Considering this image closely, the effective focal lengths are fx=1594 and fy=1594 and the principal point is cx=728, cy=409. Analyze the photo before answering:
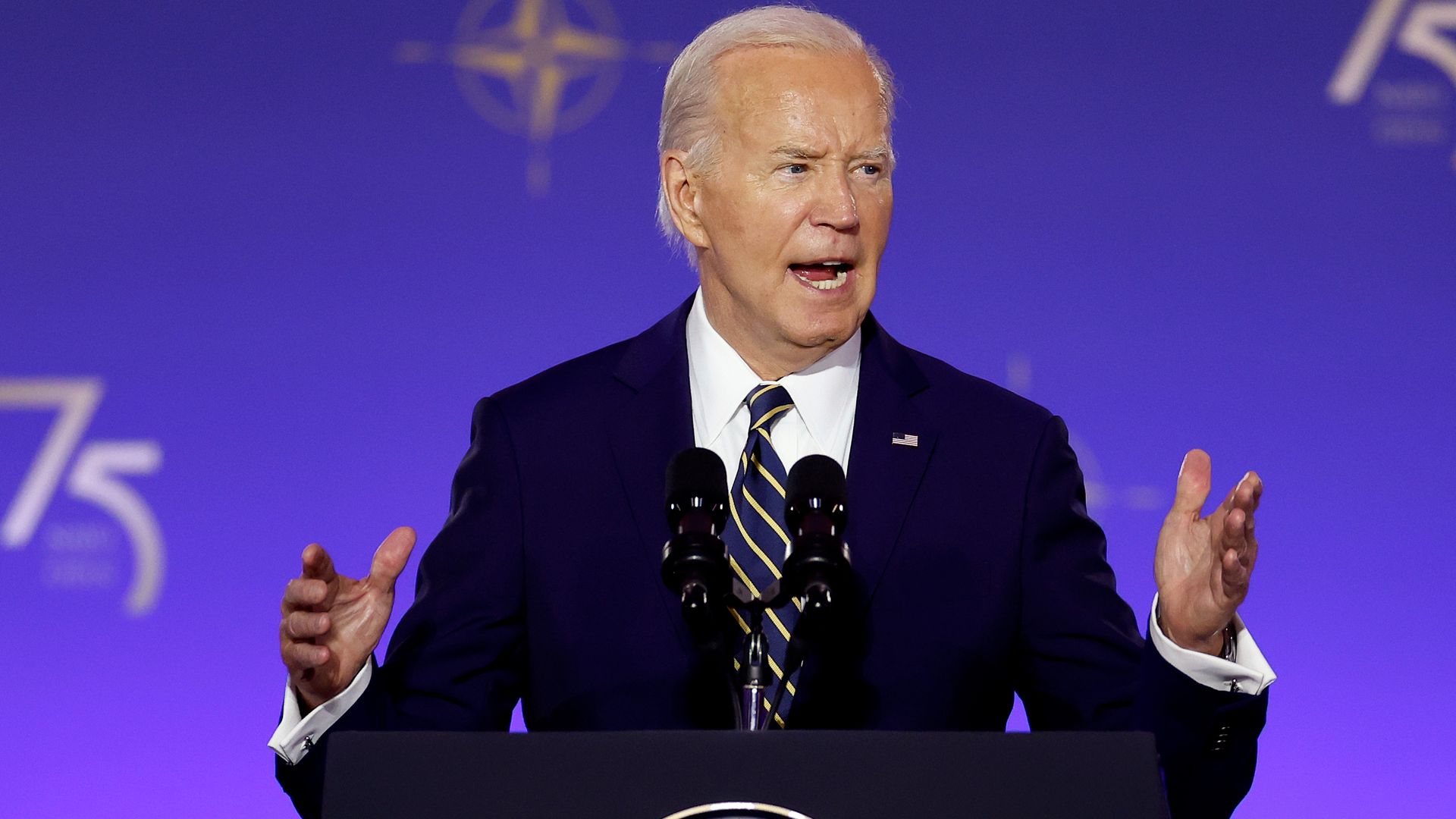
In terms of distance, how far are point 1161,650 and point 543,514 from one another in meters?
0.81

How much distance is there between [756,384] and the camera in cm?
210

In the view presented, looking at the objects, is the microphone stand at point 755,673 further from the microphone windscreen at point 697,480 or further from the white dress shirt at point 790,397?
the white dress shirt at point 790,397

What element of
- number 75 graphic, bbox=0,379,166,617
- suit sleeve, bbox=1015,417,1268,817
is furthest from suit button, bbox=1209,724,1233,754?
number 75 graphic, bbox=0,379,166,617

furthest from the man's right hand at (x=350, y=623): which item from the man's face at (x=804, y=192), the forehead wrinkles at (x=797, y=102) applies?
the forehead wrinkles at (x=797, y=102)

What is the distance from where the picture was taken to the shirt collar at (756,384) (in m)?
2.07

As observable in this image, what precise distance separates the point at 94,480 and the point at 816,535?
233cm

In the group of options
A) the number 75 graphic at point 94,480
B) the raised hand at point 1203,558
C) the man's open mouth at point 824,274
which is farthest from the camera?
the number 75 graphic at point 94,480

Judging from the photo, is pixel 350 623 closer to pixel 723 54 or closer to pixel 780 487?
pixel 780 487

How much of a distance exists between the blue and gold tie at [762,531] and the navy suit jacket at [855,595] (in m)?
0.07

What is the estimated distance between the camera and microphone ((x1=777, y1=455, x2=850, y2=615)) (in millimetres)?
1354

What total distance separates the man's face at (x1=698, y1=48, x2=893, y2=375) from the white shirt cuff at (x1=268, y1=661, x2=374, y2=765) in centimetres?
72

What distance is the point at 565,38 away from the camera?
3.29m

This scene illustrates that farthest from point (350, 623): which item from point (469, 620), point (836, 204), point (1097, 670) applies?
point (1097, 670)

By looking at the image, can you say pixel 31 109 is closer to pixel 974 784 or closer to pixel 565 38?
pixel 565 38
